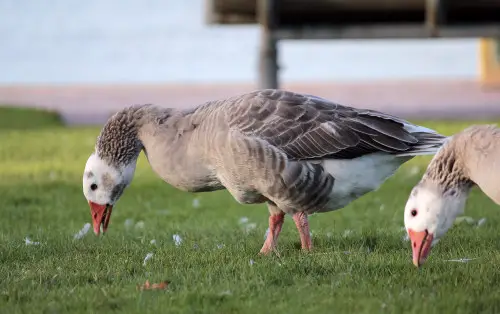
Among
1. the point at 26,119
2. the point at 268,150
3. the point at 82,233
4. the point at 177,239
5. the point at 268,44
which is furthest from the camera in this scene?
the point at 26,119

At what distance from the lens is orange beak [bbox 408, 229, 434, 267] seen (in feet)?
17.0

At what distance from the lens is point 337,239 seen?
6.60m

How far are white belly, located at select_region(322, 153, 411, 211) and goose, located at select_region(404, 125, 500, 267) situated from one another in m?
0.85

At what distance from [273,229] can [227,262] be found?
71 centimetres

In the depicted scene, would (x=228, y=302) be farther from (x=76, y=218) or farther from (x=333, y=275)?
(x=76, y=218)

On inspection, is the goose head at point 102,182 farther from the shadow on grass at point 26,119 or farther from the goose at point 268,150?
the shadow on grass at point 26,119

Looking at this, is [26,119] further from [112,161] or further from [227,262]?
[227,262]

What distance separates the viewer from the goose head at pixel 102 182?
638cm

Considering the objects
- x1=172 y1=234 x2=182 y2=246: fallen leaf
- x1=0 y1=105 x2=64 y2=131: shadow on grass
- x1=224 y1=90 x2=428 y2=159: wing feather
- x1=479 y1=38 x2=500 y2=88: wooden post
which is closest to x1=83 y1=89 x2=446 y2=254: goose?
x1=224 y1=90 x2=428 y2=159: wing feather

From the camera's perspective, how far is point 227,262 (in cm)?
575

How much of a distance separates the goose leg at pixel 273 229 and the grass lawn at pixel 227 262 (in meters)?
0.10

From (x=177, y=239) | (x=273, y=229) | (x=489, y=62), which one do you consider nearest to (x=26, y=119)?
(x=489, y=62)

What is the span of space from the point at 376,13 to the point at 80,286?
691 cm

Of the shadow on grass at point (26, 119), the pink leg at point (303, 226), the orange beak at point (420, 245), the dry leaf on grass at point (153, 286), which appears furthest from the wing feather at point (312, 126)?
the shadow on grass at point (26, 119)
